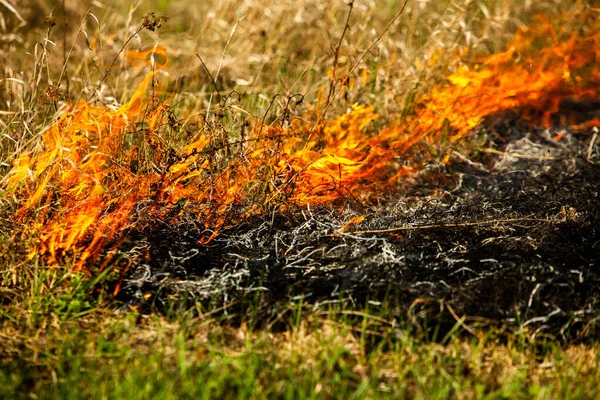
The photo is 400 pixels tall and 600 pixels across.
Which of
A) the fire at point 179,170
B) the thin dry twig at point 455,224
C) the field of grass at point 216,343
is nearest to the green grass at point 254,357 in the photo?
the field of grass at point 216,343

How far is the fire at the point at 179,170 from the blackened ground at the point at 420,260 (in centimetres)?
10

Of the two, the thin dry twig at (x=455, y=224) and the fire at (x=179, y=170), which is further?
the thin dry twig at (x=455, y=224)

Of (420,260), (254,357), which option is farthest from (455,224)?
(254,357)

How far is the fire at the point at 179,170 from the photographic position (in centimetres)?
277

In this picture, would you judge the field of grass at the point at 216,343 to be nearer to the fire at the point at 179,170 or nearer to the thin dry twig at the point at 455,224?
the fire at the point at 179,170

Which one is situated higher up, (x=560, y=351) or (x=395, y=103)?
(x=395, y=103)

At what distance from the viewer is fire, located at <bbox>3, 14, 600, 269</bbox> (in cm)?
277

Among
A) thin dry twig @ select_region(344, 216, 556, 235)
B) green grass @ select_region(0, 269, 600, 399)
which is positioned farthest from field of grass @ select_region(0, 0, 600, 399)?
thin dry twig @ select_region(344, 216, 556, 235)

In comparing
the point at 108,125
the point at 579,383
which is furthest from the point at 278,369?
the point at 108,125

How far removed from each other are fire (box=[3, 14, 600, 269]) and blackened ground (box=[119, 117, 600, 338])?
101 millimetres

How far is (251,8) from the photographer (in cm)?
457

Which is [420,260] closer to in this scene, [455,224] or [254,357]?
[455,224]

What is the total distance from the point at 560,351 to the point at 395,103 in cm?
180

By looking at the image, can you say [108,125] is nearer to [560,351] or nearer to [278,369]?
[278,369]
